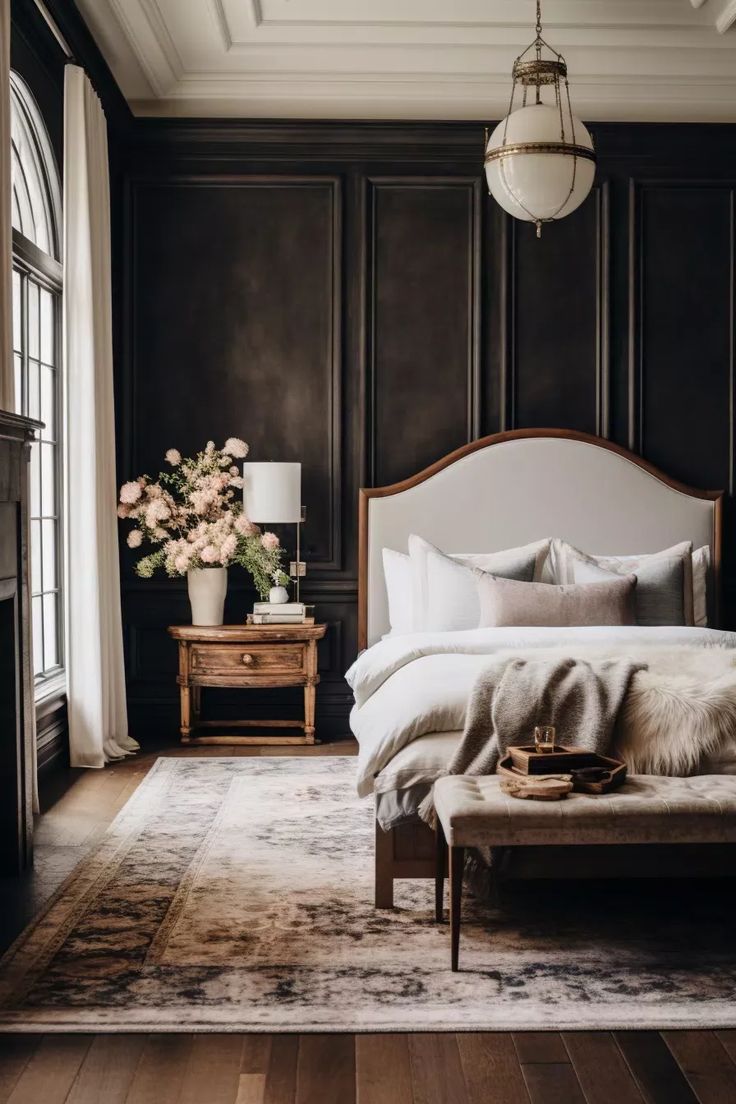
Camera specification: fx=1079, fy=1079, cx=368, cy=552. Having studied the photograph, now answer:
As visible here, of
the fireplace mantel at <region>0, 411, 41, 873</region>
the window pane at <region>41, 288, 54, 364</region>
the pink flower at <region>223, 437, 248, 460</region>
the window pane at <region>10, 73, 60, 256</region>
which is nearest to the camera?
the fireplace mantel at <region>0, 411, 41, 873</region>

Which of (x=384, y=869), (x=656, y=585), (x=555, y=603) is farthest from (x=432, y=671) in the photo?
(x=656, y=585)

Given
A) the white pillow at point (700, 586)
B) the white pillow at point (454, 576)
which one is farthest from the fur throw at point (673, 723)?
the white pillow at point (700, 586)

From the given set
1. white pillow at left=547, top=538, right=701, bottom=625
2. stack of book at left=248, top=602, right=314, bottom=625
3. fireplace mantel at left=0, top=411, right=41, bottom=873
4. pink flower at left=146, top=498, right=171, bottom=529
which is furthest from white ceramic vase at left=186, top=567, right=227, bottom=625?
fireplace mantel at left=0, top=411, right=41, bottom=873

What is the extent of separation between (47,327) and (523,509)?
242 centimetres

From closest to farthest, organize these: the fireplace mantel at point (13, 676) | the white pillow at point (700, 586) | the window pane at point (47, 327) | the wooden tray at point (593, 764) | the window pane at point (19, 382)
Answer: the wooden tray at point (593, 764), the fireplace mantel at point (13, 676), the window pane at point (19, 382), the window pane at point (47, 327), the white pillow at point (700, 586)

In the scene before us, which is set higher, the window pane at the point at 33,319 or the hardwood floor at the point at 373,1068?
the window pane at the point at 33,319

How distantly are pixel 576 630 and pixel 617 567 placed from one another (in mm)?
850

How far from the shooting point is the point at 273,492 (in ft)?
16.9

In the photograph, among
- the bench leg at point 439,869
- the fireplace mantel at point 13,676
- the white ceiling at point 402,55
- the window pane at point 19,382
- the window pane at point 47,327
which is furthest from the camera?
the window pane at point 47,327

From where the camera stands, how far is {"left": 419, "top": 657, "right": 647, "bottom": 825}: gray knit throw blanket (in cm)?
294

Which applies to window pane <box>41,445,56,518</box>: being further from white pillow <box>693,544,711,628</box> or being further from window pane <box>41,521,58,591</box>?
white pillow <box>693,544,711,628</box>

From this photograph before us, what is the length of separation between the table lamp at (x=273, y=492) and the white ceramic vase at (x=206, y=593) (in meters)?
0.33

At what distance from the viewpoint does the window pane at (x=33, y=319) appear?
15.4 feet

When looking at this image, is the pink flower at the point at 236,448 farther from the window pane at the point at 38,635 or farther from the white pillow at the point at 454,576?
the window pane at the point at 38,635
